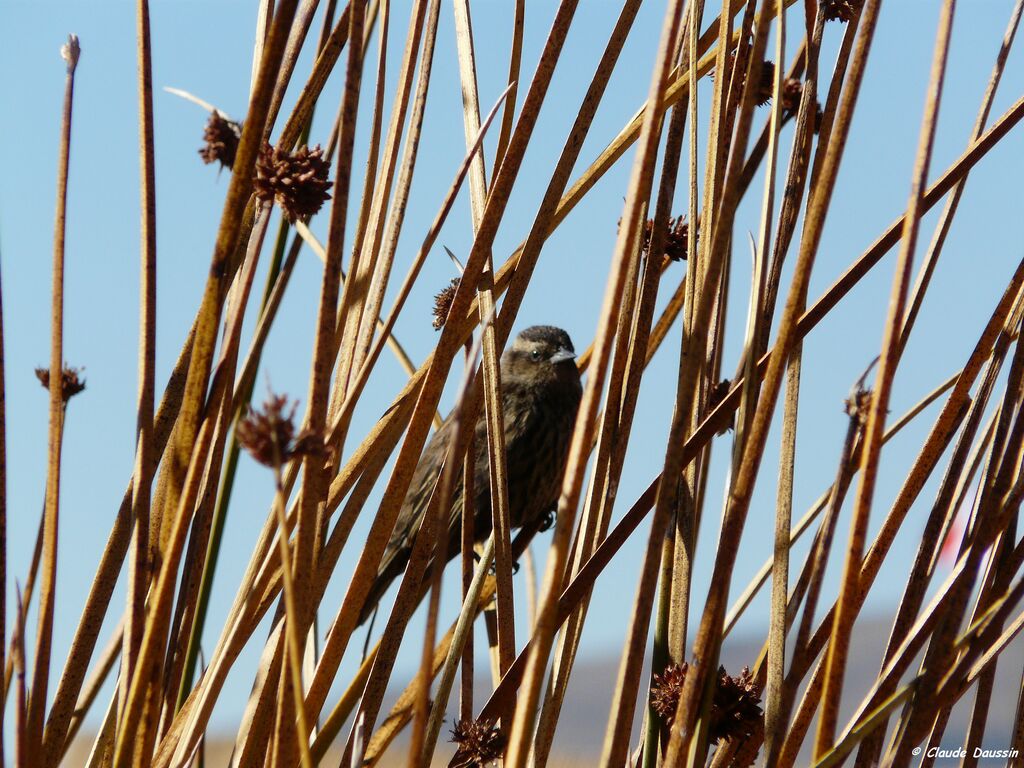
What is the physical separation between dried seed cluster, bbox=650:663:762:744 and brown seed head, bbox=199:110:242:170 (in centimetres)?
91

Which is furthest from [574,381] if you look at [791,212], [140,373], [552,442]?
[140,373]

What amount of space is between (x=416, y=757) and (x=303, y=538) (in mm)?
237

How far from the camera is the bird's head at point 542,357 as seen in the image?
4.44 m

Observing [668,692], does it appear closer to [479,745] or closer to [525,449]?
[479,745]

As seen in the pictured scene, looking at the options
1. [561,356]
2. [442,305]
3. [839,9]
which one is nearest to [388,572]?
[561,356]

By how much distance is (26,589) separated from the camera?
5.04 feet

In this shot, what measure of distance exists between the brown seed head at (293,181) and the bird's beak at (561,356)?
2.79 meters

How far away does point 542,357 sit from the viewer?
175 inches

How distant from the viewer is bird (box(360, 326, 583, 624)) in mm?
4086

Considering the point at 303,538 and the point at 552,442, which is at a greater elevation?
the point at 552,442

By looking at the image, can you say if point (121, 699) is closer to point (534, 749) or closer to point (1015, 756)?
point (534, 749)

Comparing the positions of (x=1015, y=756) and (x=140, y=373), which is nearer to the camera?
(x=140, y=373)

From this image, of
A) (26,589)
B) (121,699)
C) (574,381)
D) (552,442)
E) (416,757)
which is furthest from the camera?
(574,381)

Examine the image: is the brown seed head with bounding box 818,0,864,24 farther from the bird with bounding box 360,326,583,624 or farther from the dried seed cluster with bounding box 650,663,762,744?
the bird with bounding box 360,326,583,624
